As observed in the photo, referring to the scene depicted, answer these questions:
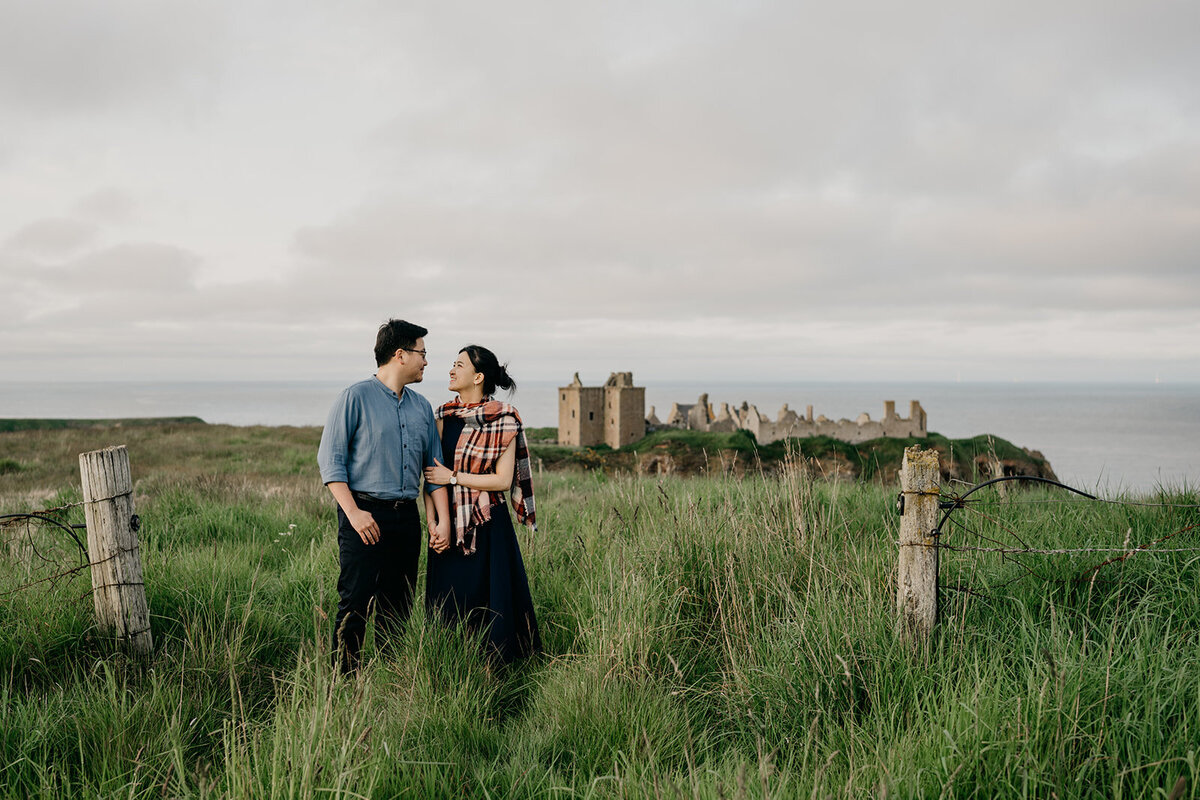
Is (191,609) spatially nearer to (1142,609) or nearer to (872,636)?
(872,636)

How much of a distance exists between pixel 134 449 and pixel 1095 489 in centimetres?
2394

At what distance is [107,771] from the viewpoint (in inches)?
104

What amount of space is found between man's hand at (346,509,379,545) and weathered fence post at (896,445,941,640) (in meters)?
2.94

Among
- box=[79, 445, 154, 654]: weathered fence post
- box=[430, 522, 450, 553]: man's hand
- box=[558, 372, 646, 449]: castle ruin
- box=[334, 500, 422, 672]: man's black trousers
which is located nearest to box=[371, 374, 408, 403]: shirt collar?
box=[334, 500, 422, 672]: man's black trousers

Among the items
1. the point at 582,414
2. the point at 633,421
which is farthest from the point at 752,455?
the point at 582,414

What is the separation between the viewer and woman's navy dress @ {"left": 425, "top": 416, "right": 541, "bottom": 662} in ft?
13.8

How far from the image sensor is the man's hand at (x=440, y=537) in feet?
14.0

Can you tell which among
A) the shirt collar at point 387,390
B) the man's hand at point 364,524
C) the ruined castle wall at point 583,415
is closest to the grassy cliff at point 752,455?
the ruined castle wall at point 583,415

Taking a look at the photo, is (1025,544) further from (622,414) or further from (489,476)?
(622,414)

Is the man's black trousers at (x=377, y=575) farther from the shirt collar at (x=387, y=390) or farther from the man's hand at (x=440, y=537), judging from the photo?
the shirt collar at (x=387, y=390)

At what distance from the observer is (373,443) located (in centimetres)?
404

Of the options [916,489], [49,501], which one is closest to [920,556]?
[916,489]

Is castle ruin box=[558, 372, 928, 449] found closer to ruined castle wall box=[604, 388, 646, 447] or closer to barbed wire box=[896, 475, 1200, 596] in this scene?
ruined castle wall box=[604, 388, 646, 447]

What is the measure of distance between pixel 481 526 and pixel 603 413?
119 ft
